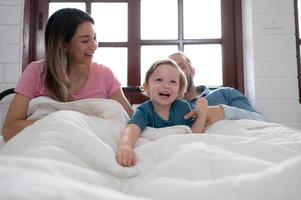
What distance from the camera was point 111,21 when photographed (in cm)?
220

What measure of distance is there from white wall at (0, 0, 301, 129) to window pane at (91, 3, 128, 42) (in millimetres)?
507

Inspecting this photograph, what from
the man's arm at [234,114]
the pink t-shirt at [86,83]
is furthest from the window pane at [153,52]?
the man's arm at [234,114]

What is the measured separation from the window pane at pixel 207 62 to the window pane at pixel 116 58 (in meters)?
0.45

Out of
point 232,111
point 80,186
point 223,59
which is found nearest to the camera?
point 80,186

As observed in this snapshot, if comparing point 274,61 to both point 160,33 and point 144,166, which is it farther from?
point 144,166

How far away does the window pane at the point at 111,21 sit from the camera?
7.14ft

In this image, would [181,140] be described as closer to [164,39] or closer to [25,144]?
[25,144]

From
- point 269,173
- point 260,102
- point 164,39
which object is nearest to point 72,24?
point 164,39

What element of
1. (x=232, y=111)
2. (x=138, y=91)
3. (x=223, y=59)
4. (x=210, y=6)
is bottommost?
(x=232, y=111)

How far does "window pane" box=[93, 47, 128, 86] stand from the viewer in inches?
85.4

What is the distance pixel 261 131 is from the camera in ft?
3.47

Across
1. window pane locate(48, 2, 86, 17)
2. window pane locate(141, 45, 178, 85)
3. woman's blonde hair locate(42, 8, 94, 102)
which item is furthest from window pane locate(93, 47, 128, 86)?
woman's blonde hair locate(42, 8, 94, 102)

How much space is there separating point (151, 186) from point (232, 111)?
2.90ft

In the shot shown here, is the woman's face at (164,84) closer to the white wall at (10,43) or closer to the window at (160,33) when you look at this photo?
the window at (160,33)
